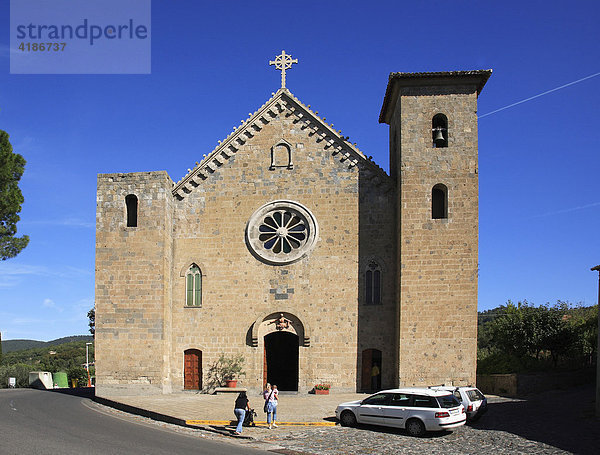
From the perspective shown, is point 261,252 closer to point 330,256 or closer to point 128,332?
point 330,256

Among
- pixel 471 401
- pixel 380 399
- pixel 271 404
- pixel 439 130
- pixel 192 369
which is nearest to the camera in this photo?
pixel 271 404

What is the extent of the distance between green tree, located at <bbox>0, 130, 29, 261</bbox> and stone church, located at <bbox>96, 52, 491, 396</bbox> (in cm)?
901

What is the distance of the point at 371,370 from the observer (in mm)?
25172

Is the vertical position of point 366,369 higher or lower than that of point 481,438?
higher

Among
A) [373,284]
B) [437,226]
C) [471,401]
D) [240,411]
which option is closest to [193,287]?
[373,284]

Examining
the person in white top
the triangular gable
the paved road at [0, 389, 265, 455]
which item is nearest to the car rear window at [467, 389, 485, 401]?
the person in white top

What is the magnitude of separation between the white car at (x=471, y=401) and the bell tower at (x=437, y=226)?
12.9 ft

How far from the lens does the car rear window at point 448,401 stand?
16.7 meters

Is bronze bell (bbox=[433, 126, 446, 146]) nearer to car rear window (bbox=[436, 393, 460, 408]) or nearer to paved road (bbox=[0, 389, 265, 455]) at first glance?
car rear window (bbox=[436, 393, 460, 408])

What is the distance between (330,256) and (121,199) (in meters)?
9.89

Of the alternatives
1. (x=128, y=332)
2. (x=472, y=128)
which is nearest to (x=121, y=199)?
(x=128, y=332)

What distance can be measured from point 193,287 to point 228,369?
402 centimetres

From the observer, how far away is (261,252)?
26.3 metres

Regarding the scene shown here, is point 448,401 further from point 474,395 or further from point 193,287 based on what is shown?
point 193,287
